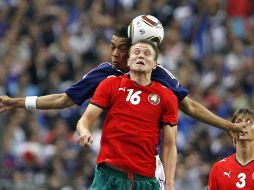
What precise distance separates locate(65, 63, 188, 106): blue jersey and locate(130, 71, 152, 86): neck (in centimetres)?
30

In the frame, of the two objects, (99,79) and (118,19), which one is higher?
(118,19)

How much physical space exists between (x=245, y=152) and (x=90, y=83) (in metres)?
1.66

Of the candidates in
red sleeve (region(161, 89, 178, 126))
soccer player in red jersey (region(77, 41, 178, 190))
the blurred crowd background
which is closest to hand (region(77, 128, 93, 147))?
soccer player in red jersey (region(77, 41, 178, 190))

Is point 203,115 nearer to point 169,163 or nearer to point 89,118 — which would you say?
point 169,163

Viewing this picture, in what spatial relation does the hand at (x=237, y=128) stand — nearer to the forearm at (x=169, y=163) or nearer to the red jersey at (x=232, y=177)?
the red jersey at (x=232, y=177)

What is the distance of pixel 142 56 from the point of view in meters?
9.16

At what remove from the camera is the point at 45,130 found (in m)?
17.0

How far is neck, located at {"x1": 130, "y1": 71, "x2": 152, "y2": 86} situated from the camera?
9.24 m

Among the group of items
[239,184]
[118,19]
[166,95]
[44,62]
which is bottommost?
[239,184]

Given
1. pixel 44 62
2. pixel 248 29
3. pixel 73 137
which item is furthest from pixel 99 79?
pixel 248 29

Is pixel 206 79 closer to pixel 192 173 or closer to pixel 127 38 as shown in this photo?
pixel 192 173

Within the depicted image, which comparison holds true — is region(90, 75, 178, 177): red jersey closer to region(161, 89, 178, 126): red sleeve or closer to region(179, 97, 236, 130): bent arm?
region(161, 89, 178, 126): red sleeve

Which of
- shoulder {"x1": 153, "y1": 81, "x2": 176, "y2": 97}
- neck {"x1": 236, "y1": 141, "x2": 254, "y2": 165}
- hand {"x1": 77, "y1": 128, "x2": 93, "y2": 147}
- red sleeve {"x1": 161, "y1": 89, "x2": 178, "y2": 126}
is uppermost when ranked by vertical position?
shoulder {"x1": 153, "y1": 81, "x2": 176, "y2": 97}

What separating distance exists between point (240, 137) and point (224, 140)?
6.56m
